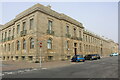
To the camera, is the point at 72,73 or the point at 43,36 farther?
the point at 43,36

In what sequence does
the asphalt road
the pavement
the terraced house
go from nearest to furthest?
the asphalt road, the pavement, the terraced house

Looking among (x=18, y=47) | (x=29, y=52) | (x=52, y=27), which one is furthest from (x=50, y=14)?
(x=18, y=47)

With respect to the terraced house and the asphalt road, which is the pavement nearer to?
the asphalt road

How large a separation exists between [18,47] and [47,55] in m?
9.05

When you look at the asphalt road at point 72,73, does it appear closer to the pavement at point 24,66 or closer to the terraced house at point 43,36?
the pavement at point 24,66

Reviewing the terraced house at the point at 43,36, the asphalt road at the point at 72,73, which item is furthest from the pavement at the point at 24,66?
the terraced house at the point at 43,36

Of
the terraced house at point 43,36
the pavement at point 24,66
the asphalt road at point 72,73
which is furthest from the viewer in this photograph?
the terraced house at point 43,36

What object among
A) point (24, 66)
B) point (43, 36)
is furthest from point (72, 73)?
point (43, 36)

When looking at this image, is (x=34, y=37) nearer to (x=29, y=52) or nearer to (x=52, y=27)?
(x=29, y=52)

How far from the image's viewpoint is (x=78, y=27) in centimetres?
3528

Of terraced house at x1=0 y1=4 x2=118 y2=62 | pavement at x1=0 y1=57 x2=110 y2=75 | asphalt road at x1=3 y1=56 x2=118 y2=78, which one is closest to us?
asphalt road at x1=3 y1=56 x2=118 y2=78

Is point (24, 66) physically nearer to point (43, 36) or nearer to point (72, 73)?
point (72, 73)

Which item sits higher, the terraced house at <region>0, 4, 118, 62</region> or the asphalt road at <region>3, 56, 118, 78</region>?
the terraced house at <region>0, 4, 118, 62</region>

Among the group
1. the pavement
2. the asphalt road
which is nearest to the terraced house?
the pavement
